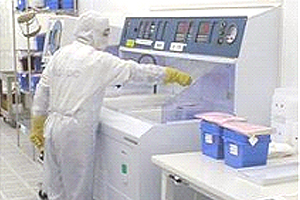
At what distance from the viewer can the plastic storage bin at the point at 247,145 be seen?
7.08 ft

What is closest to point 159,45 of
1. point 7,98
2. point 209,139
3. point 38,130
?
point 209,139

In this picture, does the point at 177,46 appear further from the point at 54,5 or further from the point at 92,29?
the point at 54,5

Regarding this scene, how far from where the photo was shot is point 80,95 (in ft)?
10.4

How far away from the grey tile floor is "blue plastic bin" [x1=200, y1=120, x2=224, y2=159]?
218 centimetres

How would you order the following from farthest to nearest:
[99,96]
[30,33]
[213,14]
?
[30,33] → [99,96] → [213,14]

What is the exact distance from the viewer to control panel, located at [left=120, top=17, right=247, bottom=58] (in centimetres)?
260

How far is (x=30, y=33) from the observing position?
5391mm

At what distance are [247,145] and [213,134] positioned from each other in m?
0.26

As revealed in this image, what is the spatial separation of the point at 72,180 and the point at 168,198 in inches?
41.5

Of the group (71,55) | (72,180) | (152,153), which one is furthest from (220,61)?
(72,180)

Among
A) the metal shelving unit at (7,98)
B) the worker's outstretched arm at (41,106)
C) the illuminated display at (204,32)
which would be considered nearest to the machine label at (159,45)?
the illuminated display at (204,32)

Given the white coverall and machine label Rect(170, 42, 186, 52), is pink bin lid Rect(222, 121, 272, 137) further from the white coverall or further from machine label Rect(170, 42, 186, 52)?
the white coverall

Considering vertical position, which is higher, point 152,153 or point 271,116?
point 271,116

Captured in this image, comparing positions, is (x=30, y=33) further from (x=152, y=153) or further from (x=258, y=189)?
(x=258, y=189)
